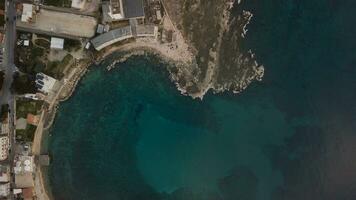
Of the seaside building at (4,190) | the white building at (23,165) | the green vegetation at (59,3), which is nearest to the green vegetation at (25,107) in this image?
the white building at (23,165)

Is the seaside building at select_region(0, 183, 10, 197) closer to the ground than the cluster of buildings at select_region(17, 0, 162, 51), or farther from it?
closer to the ground

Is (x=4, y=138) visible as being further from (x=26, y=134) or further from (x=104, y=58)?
(x=104, y=58)

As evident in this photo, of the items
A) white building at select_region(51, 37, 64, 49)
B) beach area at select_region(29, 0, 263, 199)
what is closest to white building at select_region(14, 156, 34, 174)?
beach area at select_region(29, 0, 263, 199)

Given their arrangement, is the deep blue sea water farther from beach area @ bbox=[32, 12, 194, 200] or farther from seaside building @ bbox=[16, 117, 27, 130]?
seaside building @ bbox=[16, 117, 27, 130]

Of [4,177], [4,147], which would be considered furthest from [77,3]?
[4,177]

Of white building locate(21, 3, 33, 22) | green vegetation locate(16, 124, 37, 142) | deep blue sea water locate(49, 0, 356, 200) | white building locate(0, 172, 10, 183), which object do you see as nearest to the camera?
white building locate(21, 3, 33, 22)

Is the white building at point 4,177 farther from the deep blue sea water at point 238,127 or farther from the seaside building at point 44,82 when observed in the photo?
the seaside building at point 44,82
